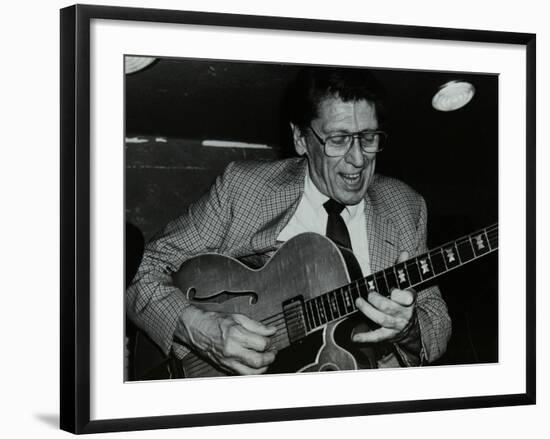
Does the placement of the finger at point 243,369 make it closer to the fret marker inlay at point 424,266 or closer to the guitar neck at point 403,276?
the guitar neck at point 403,276

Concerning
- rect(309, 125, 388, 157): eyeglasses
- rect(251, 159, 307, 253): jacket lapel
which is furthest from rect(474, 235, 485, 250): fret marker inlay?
rect(251, 159, 307, 253): jacket lapel

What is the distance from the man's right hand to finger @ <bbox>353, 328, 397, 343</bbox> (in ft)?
1.01

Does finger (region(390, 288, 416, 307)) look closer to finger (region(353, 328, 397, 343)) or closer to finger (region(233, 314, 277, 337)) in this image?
finger (region(353, 328, 397, 343))

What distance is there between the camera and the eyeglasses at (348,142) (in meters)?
4.37

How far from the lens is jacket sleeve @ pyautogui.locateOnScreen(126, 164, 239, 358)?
4.14 m

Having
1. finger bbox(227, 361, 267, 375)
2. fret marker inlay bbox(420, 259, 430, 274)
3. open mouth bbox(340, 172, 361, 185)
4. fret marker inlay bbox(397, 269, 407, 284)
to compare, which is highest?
open mouth bbox(340, 172, 361, 185)

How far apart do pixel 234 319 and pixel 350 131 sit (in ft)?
2.39

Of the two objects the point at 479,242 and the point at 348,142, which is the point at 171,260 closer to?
the point at 348,142

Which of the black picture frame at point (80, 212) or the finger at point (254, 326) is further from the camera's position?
the finger at point (254, 326)

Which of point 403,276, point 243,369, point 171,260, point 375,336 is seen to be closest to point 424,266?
point 403,276

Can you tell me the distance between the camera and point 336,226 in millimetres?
4395

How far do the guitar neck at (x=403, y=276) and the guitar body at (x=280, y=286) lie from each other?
0.03 m

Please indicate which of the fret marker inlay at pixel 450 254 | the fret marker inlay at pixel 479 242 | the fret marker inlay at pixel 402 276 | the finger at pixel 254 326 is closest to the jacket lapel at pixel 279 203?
the finger at pixel 254 326

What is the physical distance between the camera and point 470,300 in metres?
4.64
